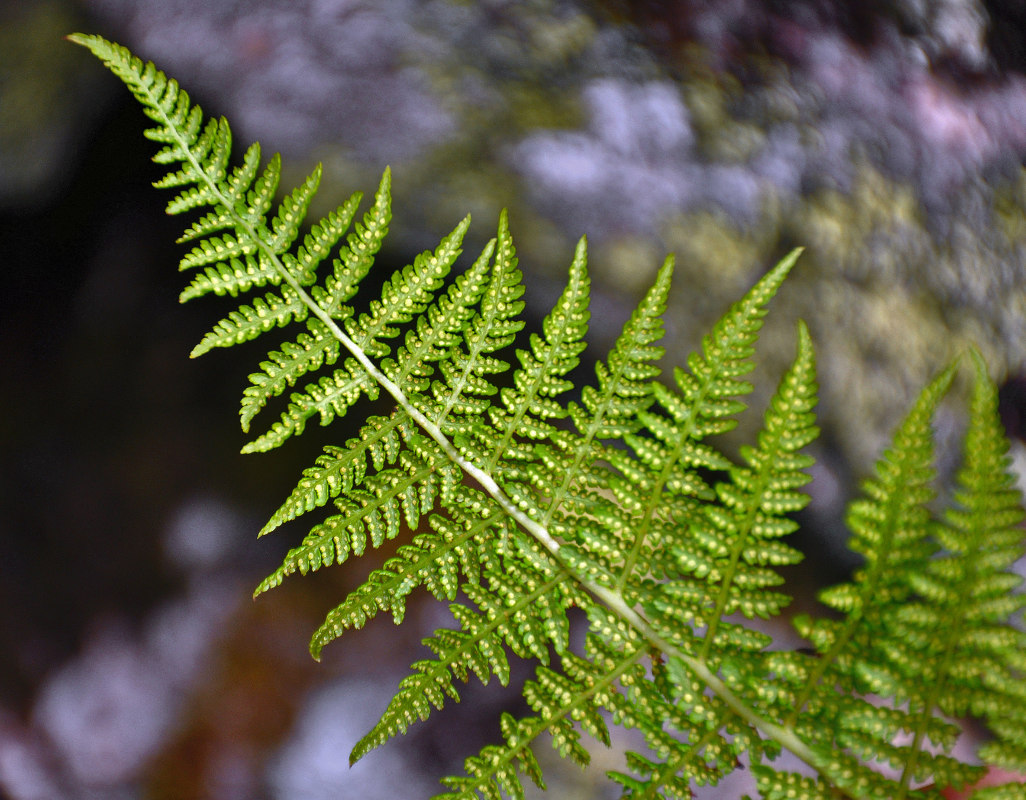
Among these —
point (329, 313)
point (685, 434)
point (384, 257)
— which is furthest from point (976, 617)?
point (384, 257)

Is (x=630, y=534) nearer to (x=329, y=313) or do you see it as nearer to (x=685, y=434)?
(x=685, y=434)

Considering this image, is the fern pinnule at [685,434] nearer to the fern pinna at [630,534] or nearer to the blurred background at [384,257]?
the fern pinna at [630,534]

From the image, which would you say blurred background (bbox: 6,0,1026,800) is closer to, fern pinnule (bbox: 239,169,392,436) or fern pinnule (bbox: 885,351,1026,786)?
fern pinnule (bbox: 239,169,392,436)

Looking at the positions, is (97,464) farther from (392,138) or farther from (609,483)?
(609,483)

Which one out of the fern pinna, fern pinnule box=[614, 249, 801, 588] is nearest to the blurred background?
the fern pinna

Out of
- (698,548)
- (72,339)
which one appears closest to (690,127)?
(698,548)

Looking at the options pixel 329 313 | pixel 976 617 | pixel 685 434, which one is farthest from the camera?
pixel 329 313

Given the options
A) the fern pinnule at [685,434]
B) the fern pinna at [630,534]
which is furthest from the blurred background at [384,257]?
the fern pinnule at [685,434]
